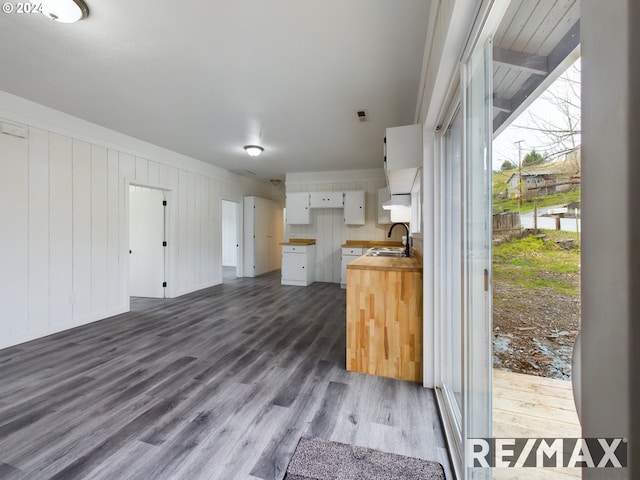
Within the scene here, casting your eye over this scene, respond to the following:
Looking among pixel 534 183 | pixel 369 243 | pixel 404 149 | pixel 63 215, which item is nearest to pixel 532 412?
pixel 534 183

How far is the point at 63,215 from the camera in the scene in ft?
10.9

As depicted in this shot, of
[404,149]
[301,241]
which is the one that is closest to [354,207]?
[301,241]

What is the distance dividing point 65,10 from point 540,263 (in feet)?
9.35

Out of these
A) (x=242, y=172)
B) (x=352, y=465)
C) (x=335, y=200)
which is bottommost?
(x=352, y=465)

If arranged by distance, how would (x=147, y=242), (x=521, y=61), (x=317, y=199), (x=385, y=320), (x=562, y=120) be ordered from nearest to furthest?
1. (x=562, y=120)
2. (x=521, y=61)
3. (x=385, y=320)
4. (x=147, y=242)
5. (x=317, y=199)

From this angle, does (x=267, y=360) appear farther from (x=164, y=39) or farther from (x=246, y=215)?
(x=246, y=215)

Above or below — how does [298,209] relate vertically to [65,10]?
below

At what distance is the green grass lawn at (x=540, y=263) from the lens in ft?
1.93

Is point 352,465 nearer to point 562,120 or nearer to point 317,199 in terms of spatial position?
point 562,120

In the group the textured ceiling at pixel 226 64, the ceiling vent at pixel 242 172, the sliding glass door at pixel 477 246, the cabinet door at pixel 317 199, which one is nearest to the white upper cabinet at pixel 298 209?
the cabinet door at pixel 317 199

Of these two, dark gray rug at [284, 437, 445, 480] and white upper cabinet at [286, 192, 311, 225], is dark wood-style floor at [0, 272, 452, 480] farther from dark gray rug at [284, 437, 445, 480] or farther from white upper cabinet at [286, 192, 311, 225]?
white upper cabinet at [286, 192, 311, 225]

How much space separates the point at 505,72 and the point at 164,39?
7.54ft

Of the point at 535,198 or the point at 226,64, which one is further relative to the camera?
the point at 226,64

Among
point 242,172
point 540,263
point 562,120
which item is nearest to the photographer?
point 562,120
